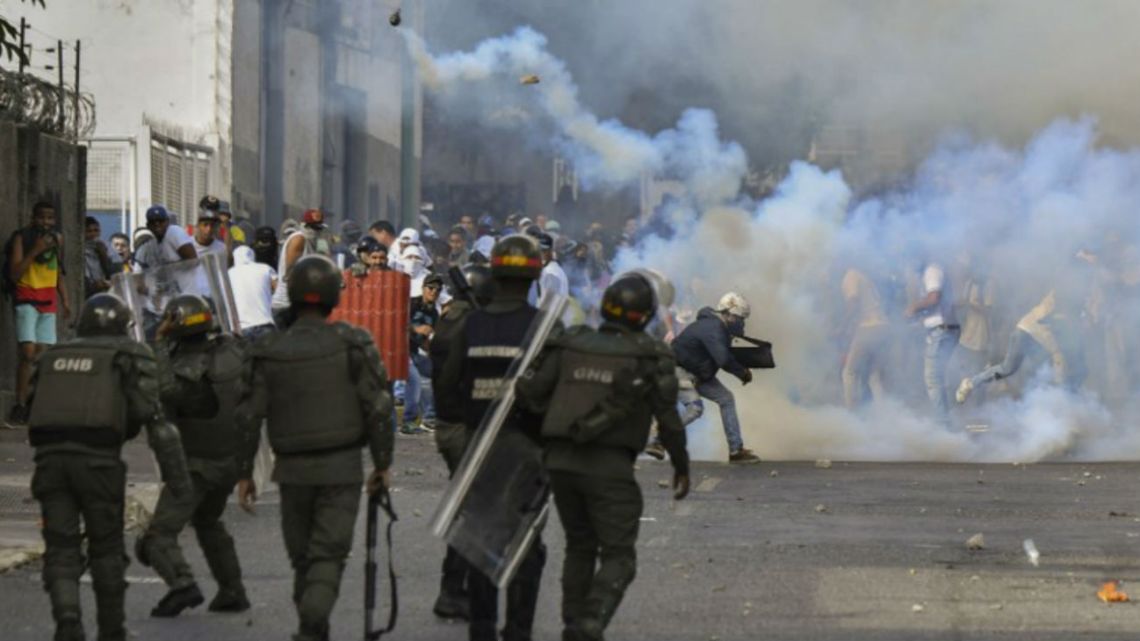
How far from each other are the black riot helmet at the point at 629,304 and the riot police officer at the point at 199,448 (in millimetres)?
1914

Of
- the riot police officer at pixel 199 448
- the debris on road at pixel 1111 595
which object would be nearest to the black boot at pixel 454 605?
the riot police officer at pixel 199 448

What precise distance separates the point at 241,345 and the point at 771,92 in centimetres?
2004

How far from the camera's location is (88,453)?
358 inches

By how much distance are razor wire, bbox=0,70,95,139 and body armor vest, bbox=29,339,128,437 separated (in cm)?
1083

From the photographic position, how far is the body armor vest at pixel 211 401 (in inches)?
404

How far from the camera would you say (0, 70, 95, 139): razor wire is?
19766 millimetres

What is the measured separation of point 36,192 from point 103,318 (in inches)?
447

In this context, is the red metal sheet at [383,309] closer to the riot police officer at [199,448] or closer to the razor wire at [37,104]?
the razor wire at [37,104]

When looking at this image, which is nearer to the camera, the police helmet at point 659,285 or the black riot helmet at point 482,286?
the police helmet at point 659,285

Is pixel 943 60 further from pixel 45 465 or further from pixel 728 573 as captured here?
pixel 45 465

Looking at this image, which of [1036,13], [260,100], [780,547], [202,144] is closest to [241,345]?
[780,547]

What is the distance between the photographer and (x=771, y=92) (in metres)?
30.1

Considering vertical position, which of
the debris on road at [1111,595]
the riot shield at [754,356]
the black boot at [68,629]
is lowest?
the debris on road at [1111,595]

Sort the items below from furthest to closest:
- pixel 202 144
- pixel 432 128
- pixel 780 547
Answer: pixel 432 128 < pixel 202 144 < pixel 780 547
